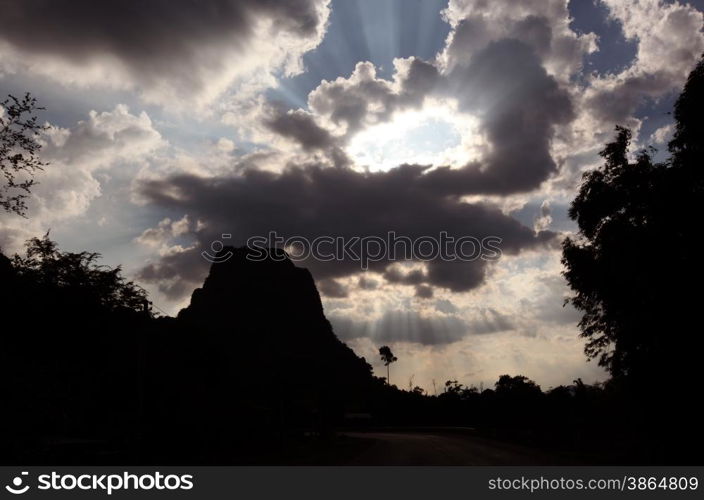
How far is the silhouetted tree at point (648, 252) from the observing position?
2283cm

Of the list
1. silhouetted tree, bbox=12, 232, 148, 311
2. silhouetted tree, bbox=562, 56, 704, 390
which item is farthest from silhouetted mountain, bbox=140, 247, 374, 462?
silhouetted tree, bbox=562, 56, 704, 390

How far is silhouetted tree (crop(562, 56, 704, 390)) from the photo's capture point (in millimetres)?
22828

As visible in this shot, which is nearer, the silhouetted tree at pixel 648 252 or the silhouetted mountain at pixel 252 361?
the silhouetted tree at pixel 648 252

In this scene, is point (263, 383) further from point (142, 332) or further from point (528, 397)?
point (142, 332)

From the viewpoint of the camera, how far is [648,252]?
23.7 meters

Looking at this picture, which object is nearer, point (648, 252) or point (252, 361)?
point (648, 252)

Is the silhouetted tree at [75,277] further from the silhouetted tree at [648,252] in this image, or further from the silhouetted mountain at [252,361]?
the silhouetted tree at [648,252]

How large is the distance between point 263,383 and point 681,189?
74.5 m

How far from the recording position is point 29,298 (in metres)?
33.7

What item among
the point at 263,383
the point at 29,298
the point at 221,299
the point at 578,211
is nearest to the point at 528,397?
the point at 263,383

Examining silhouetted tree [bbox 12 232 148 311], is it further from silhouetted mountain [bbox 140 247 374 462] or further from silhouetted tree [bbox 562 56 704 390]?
silhouetted tree [bbox 562 56 704 390]

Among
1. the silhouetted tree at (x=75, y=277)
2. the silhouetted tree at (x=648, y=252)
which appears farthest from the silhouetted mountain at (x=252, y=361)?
the silhouetted tree at (x=648, y=252)

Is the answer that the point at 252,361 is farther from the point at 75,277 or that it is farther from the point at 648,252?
the point at 648,252

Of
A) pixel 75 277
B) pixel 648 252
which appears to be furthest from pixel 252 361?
pixel 648 252
